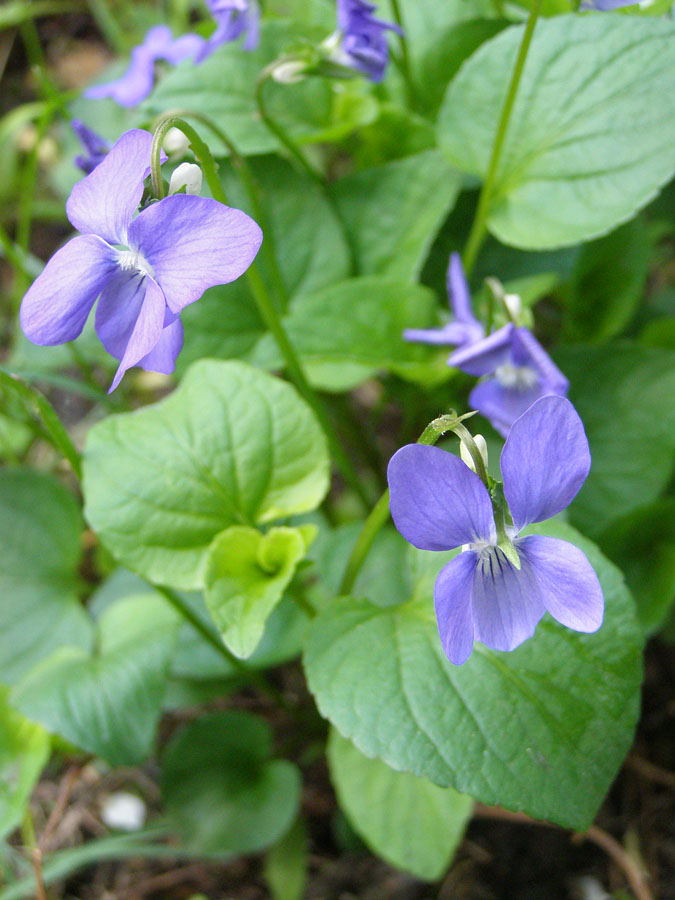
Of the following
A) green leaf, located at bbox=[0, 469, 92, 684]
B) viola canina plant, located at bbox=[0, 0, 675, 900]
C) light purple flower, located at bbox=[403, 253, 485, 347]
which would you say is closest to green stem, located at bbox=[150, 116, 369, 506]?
viola canina plant, located at bbox=[0, 0, 675, 900]

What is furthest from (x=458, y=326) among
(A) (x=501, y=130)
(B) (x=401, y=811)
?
(B) (x=401, y=811)

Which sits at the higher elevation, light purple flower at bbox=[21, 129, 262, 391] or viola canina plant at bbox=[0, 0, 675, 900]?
light purple flower at bbox=[21, 129, 262, 391]

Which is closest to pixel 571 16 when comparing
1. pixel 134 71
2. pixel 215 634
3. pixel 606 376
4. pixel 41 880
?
pixel 606 376

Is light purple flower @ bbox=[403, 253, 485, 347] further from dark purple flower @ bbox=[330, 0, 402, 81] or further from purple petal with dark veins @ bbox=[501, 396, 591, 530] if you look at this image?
purple petal with dark veins @ bbox=[501, 396, 591, 530]

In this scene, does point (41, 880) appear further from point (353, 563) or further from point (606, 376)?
point (606, 376)

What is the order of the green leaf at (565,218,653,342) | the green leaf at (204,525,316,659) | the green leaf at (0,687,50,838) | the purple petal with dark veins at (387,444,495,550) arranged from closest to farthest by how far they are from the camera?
the purple petal with dark veins at (387,444,495,550), the green leaf at (204,525,316,659), the green leaf at (0,687,50,838), the green leaf at (565,218,653,342)

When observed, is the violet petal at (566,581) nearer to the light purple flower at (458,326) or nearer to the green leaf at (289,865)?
the light purple flower at (458,326)
